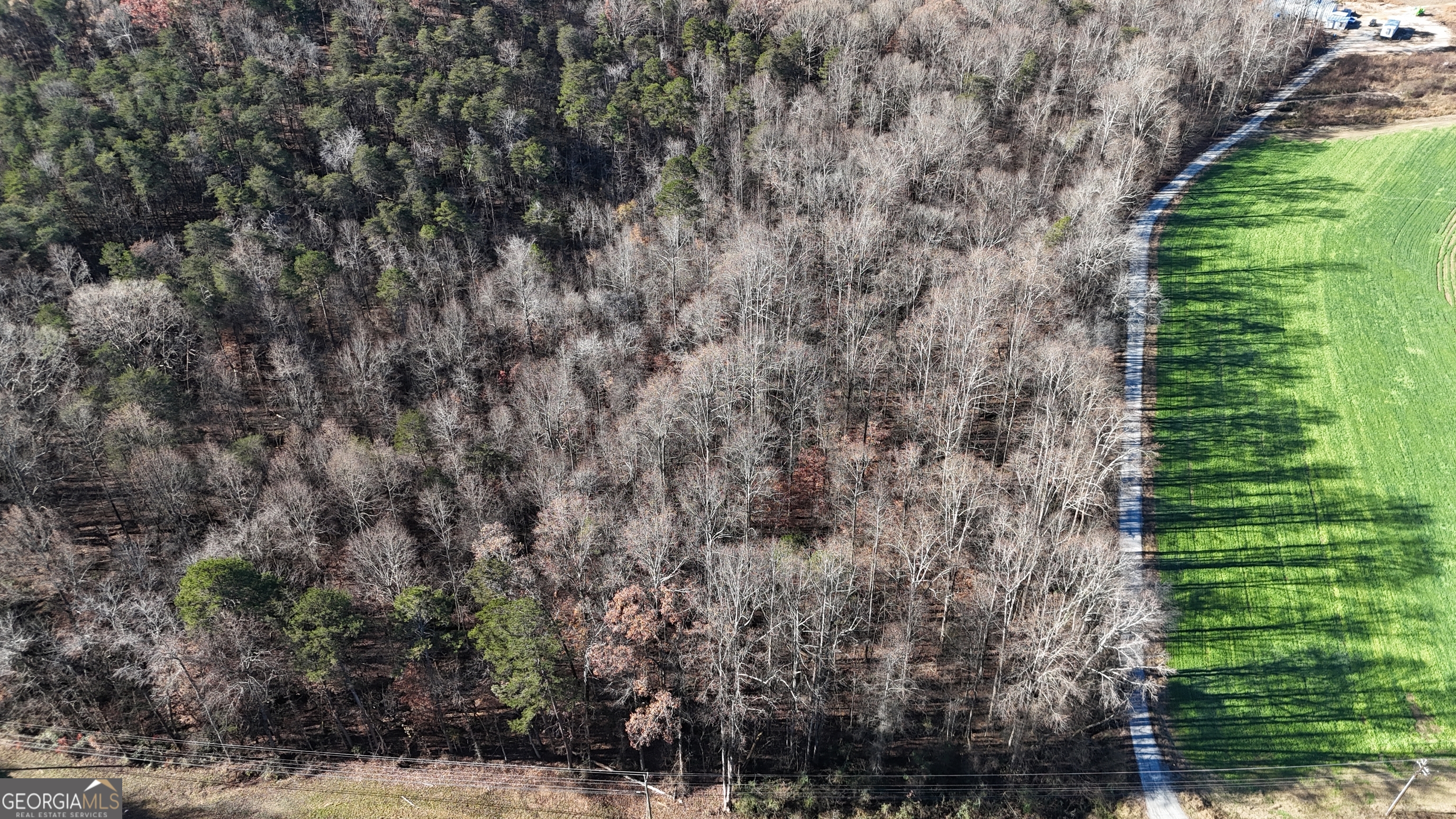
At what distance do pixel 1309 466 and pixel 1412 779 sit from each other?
23199mm

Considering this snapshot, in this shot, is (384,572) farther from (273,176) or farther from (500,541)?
(273,176)

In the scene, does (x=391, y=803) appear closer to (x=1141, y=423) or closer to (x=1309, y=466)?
(x=1141, y=423)

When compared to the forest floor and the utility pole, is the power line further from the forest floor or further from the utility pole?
the utility pole

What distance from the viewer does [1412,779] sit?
38.0m

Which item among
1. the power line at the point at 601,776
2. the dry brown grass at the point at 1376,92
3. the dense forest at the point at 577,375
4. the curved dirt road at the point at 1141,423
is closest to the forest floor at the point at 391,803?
the power line at the point at 601,776

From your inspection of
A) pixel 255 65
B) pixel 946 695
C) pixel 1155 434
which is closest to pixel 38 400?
pixel 255 65

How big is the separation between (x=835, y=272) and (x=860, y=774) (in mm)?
36381

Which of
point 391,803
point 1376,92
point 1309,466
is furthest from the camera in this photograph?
point 1376,92

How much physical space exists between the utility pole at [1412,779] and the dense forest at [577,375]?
40.8 feet

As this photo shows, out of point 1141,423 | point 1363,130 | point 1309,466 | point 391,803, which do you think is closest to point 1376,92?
point 1363,130

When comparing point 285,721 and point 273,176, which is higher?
point 273,176

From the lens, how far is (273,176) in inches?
2589

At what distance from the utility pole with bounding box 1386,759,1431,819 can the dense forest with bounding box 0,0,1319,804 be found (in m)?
12.4

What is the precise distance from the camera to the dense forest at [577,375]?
40.6 metres
